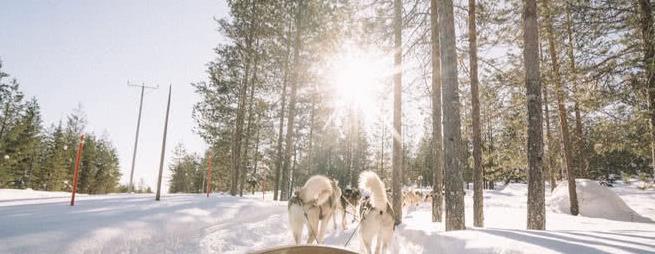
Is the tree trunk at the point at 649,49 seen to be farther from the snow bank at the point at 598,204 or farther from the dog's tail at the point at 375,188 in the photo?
the snow bank at the point at 598,204

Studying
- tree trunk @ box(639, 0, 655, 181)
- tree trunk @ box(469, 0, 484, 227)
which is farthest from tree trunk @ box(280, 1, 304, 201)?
tree trunk @ box(639, 0, 655, 181)

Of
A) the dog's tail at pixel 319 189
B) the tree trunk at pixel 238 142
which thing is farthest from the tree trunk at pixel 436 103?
the tree trunk at pixel 238 142

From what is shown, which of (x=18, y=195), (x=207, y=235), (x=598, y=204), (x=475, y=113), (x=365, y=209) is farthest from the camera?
(x=598, y=204)

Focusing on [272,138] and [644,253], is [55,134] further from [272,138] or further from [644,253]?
[644,253]

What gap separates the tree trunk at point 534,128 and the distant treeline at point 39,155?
43.5 m

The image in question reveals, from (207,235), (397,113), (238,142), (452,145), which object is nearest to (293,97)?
(238,142)

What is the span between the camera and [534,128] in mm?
7367

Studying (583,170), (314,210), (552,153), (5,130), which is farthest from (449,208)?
(5,130)

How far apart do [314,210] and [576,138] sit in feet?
51.3

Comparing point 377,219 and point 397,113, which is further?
point 397,113

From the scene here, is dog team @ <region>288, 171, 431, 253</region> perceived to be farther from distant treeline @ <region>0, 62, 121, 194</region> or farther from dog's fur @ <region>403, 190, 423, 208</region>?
distant treeline @ <region>0, 62, 121, 194</region>

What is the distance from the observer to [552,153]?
16.1 meters

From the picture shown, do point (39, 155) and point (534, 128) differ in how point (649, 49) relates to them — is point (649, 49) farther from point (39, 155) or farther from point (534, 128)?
point (39, 155)

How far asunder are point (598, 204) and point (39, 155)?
6336cm
